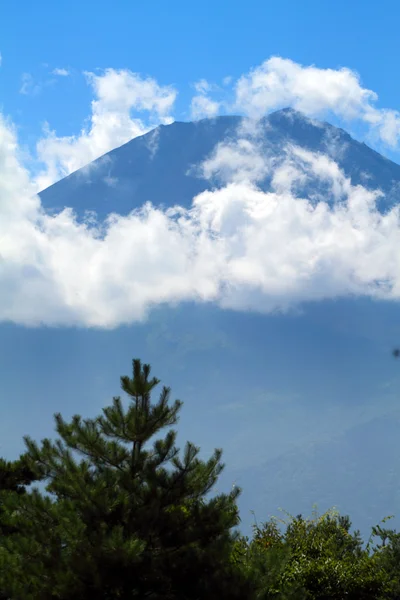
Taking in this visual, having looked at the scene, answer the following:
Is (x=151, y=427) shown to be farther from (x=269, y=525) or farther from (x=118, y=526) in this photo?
(x=269, y=525)

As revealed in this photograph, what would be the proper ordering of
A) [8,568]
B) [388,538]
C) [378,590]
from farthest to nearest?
[388,538]
[378,590]
[8,568]

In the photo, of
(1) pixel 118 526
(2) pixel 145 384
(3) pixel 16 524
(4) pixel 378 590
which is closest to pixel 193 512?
(1) pixel 118 526

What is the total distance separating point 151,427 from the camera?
1336 cm

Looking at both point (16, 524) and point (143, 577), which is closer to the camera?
point (143, 577)

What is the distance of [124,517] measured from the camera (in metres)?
12.7

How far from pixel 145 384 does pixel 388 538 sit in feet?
32.0

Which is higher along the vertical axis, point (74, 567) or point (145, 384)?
point (145, 384)

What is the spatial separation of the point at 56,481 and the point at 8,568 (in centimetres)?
185

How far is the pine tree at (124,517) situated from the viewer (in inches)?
480

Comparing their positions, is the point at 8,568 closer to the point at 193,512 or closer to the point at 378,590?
the point at 193,512

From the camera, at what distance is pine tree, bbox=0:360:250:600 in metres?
12.2

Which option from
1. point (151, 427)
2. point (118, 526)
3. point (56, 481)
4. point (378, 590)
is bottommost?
point (378, 590)

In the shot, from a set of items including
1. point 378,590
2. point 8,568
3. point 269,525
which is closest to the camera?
point 8,568

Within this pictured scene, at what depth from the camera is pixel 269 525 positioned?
20.2 metres
